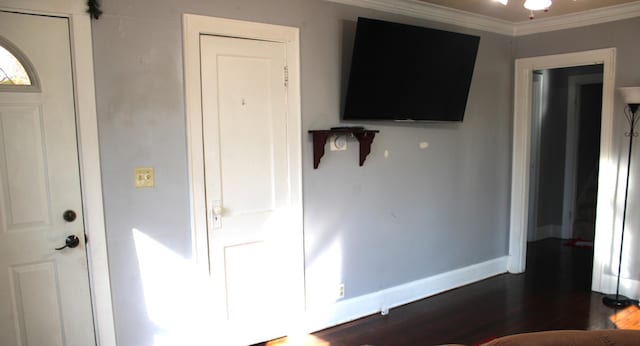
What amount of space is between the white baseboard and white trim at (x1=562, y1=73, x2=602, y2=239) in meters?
1.91

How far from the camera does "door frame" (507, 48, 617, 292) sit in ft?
11.5

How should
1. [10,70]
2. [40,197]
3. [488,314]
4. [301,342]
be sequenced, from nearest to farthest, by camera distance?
1. [10,70]
2. [40,197]
3. [301,342]
4. [488,314]

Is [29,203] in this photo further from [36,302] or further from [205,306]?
[205,306]

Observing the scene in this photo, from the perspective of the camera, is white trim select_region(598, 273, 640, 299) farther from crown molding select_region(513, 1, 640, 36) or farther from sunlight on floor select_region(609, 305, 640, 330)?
crown molding select_region(513, 1, 640, 36)

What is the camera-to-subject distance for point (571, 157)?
5375mm

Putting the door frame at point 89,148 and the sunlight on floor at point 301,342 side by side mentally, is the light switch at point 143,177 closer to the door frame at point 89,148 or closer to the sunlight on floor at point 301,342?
the door frame at point 89,148

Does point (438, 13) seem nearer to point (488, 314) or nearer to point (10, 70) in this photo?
point (488, 314)

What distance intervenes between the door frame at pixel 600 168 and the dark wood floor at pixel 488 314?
1.02ft

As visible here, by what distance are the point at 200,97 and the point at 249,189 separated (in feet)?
2.15

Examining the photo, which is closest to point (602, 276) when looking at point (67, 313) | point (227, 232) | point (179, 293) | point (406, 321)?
point (406, 321)

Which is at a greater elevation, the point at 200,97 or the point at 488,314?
the point at 200,97

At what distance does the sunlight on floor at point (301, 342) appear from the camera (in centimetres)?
278

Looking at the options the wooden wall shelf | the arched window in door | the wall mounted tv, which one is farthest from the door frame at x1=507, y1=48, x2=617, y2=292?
the arched window in door

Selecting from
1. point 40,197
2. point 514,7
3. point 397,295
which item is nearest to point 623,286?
point 397,295
